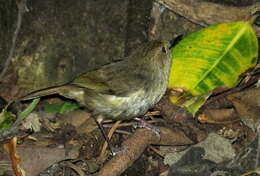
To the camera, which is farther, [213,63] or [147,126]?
[213,63]

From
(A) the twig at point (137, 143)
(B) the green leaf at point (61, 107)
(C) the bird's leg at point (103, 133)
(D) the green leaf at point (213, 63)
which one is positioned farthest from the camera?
(B) the green leaf at point (61, 107)

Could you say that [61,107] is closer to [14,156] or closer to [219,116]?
[14,156]

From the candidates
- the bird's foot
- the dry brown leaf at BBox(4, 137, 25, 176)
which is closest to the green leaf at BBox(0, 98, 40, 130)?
the dry brown leaf at BBox(4, 137, 25, 176)

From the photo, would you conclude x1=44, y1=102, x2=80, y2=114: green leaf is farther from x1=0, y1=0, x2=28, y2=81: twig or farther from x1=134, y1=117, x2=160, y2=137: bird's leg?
x1=134, y1=117, x2=160, y2=137: bird's leg

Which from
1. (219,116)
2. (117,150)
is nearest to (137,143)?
(117,150)

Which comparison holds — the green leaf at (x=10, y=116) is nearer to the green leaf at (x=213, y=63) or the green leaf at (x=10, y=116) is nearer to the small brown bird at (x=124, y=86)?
the small brown bird at (x=124, y=86)

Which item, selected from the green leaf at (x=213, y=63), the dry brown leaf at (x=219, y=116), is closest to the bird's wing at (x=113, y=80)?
the green leaf at (x=213, y=63)
